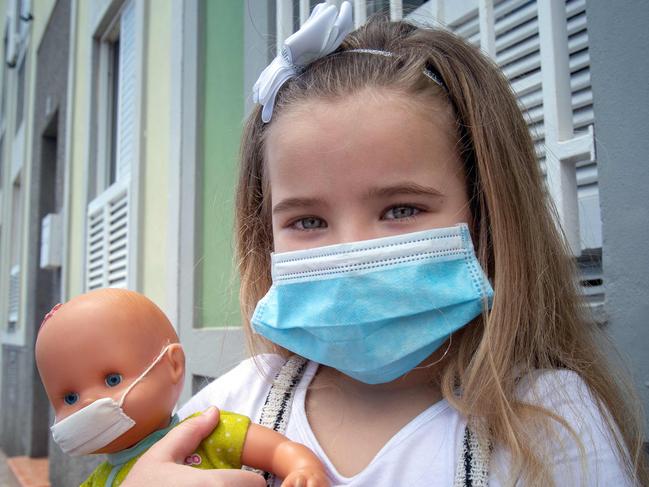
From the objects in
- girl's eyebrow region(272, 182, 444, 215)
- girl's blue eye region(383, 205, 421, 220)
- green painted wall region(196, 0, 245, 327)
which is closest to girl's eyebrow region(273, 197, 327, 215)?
girl's eyebrow region(272, 182, 444, 215)

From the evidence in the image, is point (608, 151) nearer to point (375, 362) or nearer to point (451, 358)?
point (451, 358)

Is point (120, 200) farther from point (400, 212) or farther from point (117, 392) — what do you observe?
point (400, 212)

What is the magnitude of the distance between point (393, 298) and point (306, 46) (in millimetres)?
576

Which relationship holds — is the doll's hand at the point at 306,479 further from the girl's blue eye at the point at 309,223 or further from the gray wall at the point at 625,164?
the gray wall at the point at 625,164

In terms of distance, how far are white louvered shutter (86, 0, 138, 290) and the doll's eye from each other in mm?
2631

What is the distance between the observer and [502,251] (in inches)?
43.8

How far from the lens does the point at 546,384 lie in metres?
1.02

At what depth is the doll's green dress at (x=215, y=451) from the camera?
1.09 m

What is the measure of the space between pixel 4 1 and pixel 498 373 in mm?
11044

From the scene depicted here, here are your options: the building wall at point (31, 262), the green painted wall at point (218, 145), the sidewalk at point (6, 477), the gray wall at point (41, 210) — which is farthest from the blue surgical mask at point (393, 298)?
the sidewalk at point (6, 477)

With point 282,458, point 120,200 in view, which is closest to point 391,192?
point 282,458

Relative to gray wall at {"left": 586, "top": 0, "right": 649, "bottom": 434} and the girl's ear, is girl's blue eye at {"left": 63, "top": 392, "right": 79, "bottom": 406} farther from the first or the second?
gray wall at {"left": 586, "top": 0, "right": 649, "bottom": 434}

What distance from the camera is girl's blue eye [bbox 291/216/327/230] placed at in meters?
1.17

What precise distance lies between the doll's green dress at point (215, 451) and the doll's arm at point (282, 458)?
2cm
